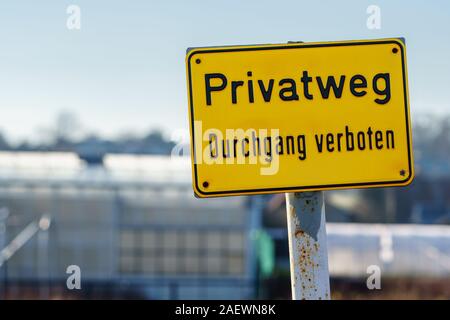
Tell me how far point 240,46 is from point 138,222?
21.7 m

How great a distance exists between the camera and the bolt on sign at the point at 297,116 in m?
2.24

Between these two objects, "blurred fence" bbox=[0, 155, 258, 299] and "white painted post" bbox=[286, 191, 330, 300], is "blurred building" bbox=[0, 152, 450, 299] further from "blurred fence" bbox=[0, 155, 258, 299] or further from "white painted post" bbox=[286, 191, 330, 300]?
"white painted post" bbox=[286, 191, 330, 300]

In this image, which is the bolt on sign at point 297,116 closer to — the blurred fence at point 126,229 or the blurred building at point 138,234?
the blurred building at point 138,234

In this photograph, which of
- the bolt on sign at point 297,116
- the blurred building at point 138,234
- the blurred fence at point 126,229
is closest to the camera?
the bolt on sign at point 297,116

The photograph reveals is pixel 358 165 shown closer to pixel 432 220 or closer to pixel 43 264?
pixel 43 264

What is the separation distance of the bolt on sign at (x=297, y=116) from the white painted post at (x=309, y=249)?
0.09m

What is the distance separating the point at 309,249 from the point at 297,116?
48 cm

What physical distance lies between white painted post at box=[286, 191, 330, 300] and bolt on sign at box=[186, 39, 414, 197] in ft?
0.28

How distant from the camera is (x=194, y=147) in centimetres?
222

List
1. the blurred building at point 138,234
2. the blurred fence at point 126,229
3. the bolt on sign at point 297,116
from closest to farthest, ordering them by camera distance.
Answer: the bolt on sign at point 297,116 → the blurred building at point 138,234 → the blurred fence at point 126,229

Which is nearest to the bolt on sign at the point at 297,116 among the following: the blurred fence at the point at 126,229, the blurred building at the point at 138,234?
the blurred building at the point at 138,234

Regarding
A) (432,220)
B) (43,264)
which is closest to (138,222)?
(43,264)

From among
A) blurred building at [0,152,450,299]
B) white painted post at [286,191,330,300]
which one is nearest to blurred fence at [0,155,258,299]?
blurred building at [0,152,450,299]

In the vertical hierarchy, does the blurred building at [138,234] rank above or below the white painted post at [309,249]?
above
